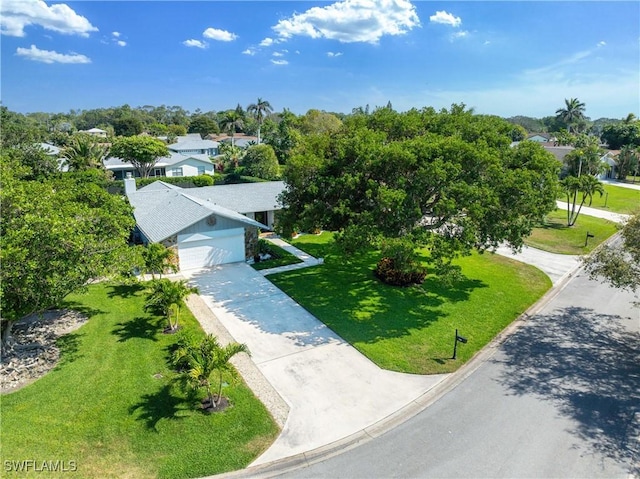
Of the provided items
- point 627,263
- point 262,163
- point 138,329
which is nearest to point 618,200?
point 627,263

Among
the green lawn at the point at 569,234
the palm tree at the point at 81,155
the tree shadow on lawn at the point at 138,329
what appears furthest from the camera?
the palm tree at the point at 81,155

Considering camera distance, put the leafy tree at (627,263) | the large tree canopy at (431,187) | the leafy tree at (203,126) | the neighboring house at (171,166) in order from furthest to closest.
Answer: the leafy tree at (203,126)
the neighboring house at (171,166)
the large tree canopy at (431,187)
the leafy tree at (627,263)

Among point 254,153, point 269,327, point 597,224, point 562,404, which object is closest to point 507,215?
point 562,404

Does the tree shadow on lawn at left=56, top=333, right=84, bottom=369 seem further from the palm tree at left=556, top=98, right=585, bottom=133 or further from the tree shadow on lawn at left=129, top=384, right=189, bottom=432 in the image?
the palm tree at left=556, top=98, right=585, bottom=133

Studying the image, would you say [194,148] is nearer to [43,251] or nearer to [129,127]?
[129,127]

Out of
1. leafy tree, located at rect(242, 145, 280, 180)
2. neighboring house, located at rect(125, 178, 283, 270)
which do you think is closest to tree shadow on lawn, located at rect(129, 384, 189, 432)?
neighboring house, located at rect(125, 178, 283, 270)

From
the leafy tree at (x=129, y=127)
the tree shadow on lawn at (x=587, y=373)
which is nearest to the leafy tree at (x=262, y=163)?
the tree shadow on lawn at (x=587, y=373)

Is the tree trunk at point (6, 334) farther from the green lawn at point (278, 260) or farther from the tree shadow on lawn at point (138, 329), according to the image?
the green lawn at point (278, 260)
